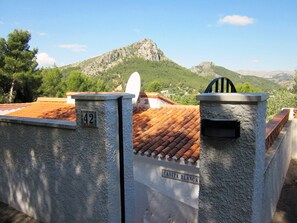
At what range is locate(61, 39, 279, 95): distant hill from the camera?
206 ft

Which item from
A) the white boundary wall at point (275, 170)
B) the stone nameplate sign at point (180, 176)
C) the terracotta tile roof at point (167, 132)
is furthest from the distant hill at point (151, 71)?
the white boundary wall at point (275, 170)

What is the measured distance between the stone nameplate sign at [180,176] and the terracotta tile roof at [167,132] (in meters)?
0.34

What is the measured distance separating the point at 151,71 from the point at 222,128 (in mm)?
70547

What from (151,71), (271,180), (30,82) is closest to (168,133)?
(271,180)

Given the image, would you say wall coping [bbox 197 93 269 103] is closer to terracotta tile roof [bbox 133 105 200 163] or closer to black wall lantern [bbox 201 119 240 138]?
black wall lantern [bbox 201 119 240 138]

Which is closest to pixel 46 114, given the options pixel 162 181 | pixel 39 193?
pixel 162 181

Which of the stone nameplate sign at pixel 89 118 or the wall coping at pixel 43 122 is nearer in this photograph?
the stone nameplate sign at pixel 89 118

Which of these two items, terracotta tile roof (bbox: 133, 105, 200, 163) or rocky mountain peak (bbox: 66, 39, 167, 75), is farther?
rocky mountain peak (bbox: 66, 39, 167, 75)

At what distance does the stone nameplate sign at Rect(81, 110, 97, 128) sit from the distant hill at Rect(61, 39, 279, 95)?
160 feet

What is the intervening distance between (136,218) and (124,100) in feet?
5.28

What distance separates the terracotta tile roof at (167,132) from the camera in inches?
271

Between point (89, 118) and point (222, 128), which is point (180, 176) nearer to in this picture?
point (89, 118)

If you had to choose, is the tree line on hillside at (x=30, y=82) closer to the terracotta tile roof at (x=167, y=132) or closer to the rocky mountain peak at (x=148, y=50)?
the terracotta tile roof at (x=167, y=132)

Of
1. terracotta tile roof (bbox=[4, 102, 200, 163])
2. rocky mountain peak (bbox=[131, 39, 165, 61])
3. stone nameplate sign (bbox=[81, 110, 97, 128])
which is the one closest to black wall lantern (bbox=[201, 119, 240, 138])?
stone nameplate sign (bbox=[81, 110, 97, 128])
